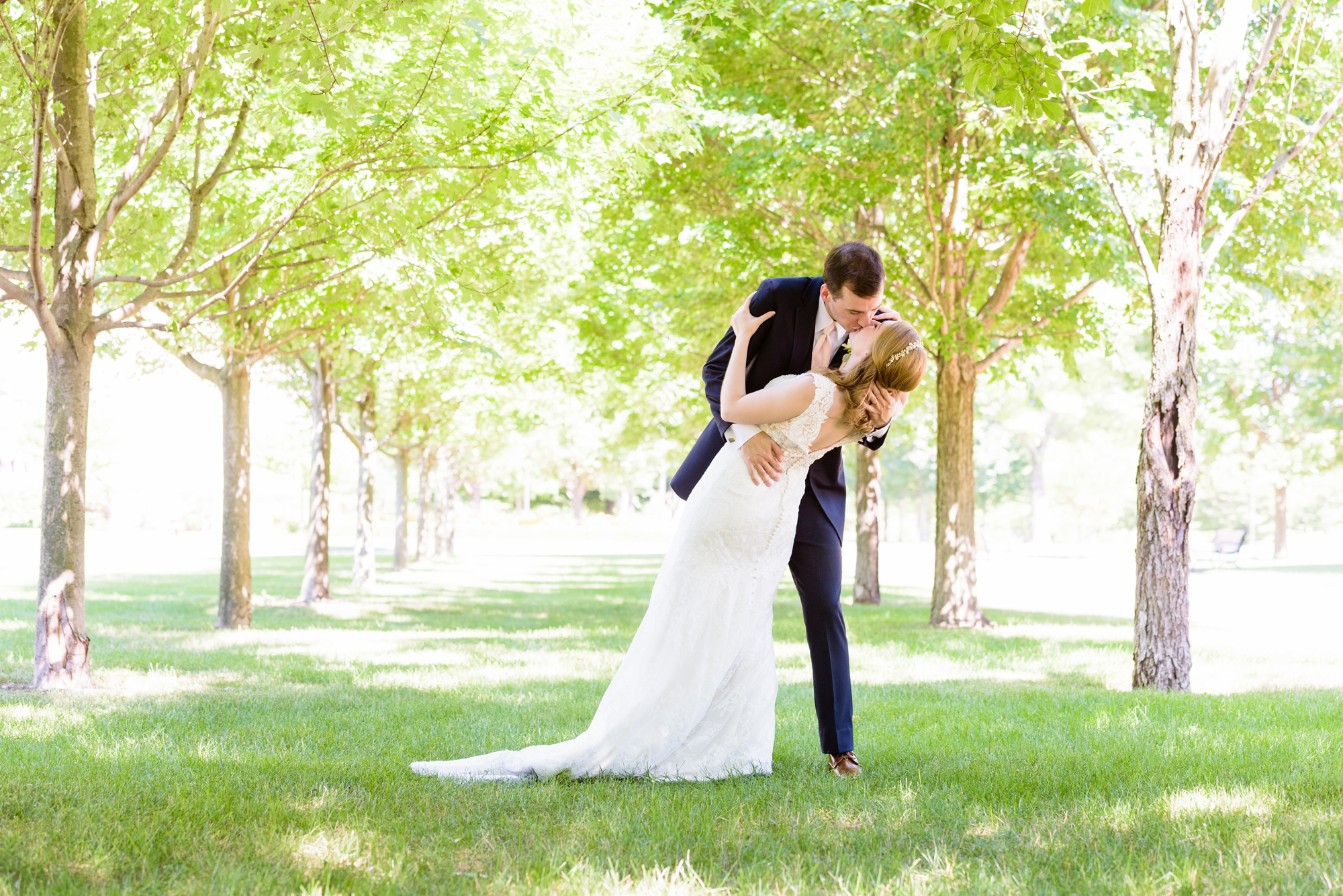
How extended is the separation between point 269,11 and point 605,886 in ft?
17.7

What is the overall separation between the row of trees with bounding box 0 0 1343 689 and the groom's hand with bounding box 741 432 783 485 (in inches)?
72.2

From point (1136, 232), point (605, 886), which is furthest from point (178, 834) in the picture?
point (1136, 232)

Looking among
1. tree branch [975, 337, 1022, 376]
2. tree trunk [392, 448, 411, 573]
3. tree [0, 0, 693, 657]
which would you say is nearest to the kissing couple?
tree [0, 0, 693, 657]

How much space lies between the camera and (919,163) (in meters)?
11.5

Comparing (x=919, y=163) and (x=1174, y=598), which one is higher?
(x=919, y=163)

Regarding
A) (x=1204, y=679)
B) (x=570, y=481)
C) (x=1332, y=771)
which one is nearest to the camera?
(x=1332, y=771)

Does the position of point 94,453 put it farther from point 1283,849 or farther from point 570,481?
point 1283,849

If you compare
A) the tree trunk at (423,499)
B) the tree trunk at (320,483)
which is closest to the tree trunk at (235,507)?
the tree trunk at (320,483)

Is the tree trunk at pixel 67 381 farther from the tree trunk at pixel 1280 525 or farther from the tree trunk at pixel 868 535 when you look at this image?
the tree trunk at pixel 1280 525

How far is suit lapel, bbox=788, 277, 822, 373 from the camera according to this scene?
4.79m

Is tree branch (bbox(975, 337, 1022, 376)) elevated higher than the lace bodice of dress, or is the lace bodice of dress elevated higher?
tree branch (bbox(975, 337, 1022, 376))

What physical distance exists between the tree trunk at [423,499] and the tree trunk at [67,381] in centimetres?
2042

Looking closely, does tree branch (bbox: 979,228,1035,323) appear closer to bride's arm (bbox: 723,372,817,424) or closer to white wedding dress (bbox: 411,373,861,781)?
white wedding dress (bbox: 411,373,861,781)

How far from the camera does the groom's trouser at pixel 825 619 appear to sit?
15.9 feet
